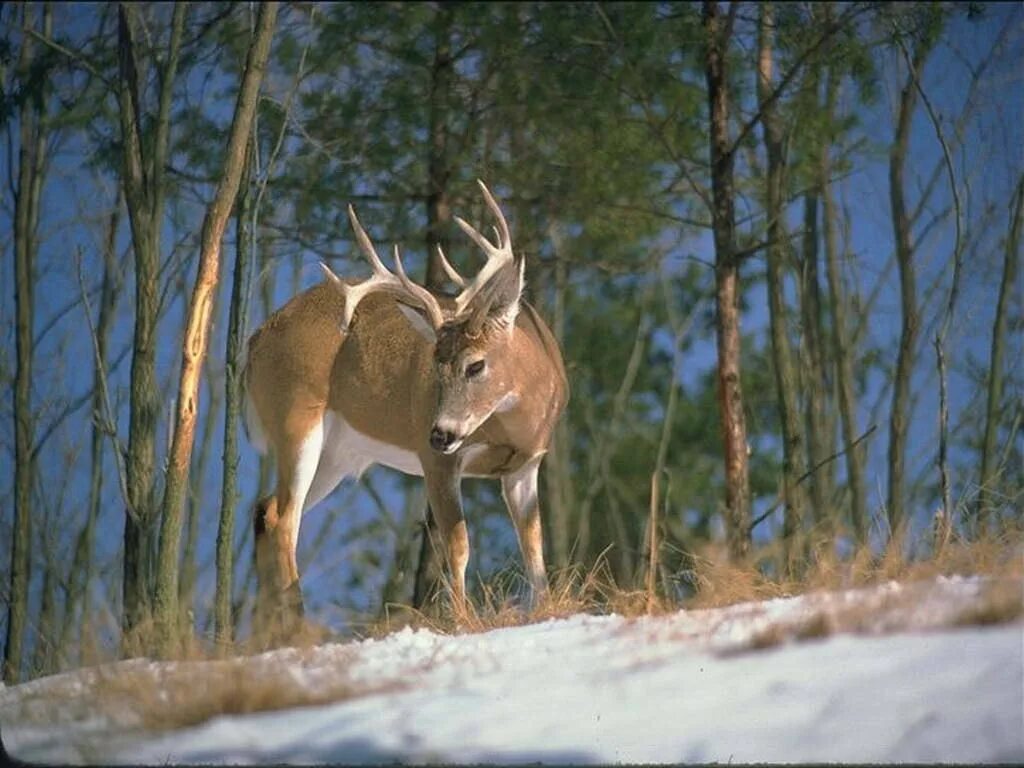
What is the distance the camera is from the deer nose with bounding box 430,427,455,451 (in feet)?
18.9

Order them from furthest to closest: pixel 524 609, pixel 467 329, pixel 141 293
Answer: pixel 467 329 → pixel 141 293 → pixel 524 609

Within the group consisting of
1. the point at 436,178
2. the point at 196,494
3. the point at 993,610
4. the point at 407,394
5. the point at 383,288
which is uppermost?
the point at 436,178

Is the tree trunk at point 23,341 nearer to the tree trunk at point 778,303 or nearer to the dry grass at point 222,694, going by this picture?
the tree trunk at point 778,303

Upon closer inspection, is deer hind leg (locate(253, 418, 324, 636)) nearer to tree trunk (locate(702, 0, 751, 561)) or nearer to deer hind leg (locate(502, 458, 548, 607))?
deer hind leg (locate(502, 458, 548, 607))

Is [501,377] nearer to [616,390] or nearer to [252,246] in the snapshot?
[252,246]

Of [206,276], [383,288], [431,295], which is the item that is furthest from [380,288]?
[206,276]

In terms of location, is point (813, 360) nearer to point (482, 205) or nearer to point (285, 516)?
point (482, 205)

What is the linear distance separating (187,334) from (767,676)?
3033 mm

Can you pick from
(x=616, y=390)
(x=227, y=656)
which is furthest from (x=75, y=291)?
(x=616, y=390)

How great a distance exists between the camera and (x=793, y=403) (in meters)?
8.91

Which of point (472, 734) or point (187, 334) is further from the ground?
point (187, 334)

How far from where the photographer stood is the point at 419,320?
6324 mm

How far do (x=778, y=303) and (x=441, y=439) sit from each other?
4029mm

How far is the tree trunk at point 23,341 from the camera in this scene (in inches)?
315
